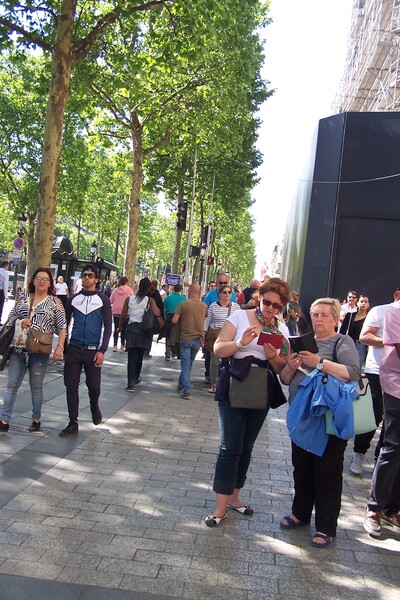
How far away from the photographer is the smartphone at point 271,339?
4.05m

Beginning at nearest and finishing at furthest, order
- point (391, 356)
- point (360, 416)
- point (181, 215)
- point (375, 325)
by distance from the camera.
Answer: point (360, 416) → point (391, 356) → point (375, 325) → point (181, 215)

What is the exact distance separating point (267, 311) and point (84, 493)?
79.0 inches

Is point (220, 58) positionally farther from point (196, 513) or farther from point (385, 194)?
point (196, 513)

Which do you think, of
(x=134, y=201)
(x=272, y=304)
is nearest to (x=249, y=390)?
(x=272, y=304)

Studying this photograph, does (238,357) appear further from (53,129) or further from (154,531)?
(53,129)

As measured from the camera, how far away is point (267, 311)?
418 cm

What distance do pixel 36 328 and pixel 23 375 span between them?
0.52 m

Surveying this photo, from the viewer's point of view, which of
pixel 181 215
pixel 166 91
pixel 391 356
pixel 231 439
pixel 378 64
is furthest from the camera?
pixel 378 64

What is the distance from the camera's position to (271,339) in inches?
161

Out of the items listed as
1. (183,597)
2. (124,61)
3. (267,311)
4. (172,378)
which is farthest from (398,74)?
(183,597)

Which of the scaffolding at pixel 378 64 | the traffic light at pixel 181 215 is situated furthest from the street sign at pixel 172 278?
the scaffolding at pixel 378 64

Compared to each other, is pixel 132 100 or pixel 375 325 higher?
pixel 132 100

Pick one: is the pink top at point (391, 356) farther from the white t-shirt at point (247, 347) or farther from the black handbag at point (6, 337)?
the black handbag at point (6, 337)

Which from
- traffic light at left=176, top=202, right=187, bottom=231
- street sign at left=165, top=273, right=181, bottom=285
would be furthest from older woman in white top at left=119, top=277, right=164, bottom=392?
street sign at left=165, top=273, right=181, bottom=285
